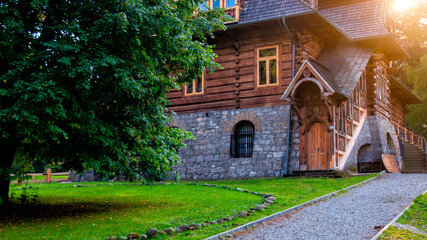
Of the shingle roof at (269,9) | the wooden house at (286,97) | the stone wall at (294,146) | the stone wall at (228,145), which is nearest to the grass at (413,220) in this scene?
the stone wall at (294,146)

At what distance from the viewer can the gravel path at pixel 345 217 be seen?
998cm

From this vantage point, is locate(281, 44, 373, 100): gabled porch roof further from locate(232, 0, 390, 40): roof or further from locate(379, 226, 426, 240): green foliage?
locate(379, 226, 426, 240): green foliage

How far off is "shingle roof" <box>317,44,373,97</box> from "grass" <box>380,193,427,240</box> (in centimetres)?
918

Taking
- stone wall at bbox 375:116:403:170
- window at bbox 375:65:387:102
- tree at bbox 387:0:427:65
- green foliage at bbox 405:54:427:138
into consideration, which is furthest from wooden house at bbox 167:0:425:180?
tree at bbox 387:0:427:65

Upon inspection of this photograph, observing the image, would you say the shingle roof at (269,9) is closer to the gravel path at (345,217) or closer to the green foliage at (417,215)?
the gravel path at (345,217)

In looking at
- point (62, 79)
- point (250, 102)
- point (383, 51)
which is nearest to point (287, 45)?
point (250, 102)

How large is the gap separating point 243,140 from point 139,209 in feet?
39.2

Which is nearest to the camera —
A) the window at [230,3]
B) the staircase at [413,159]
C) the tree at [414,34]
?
the window at [230,3]

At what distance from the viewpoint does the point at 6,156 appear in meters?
12.0

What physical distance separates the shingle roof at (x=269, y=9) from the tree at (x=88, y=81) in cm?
1037

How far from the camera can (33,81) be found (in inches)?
419

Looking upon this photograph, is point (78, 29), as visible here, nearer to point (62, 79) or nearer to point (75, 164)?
point (62, 79)

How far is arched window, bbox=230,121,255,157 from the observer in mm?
24042

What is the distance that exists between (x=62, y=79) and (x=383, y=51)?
22583 millimetres
